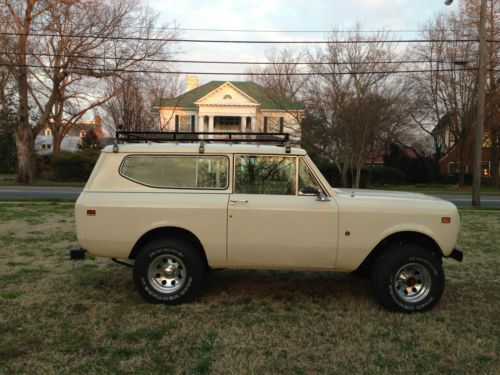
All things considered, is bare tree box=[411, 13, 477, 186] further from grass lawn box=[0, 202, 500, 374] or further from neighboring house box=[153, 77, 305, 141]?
grass lawn box=[0, 202, 500, 374]

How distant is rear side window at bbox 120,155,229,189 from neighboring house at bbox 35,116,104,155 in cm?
2960

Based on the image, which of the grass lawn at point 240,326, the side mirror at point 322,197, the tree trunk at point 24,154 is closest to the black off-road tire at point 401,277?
the grass lawn at point 240,326

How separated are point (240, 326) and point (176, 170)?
1905 mm

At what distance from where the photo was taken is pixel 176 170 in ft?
15.8

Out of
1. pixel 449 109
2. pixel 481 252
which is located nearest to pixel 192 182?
Answer: pixel 481 252

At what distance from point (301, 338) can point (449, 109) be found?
1396 inches

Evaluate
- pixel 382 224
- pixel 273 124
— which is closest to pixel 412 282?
pixel 382 224

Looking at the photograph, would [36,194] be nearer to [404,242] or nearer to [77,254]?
[77,254]

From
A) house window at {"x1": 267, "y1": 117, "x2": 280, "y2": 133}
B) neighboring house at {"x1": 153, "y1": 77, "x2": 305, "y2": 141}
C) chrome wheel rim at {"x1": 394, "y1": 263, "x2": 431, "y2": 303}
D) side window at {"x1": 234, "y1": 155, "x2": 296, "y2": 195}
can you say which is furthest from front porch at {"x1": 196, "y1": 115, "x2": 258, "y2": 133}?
chrome wheel rim at {"x1": 394, "y1": 263, "x2": 431, "y2": 303}

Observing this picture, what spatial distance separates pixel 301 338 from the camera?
388 cm

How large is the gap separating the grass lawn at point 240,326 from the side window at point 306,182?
52.3 inches

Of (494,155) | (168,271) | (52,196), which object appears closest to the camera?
(168,271)

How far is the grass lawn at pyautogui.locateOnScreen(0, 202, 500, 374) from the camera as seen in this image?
339 cm

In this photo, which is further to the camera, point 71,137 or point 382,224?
point 71,137
